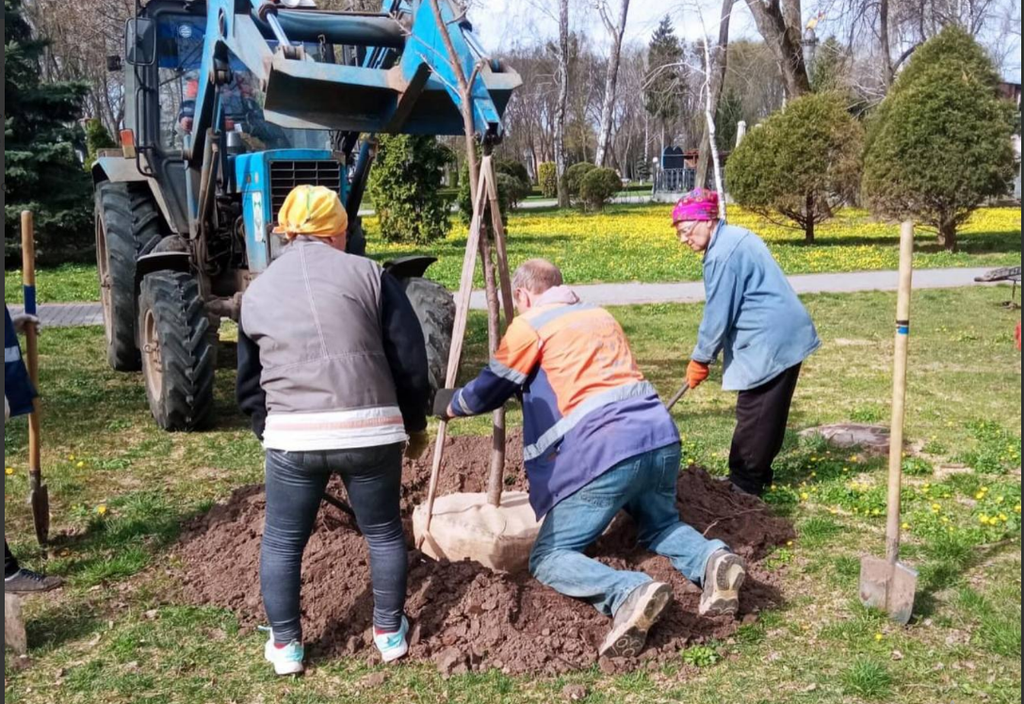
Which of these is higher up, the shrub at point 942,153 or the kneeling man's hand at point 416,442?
the shrub at point 942,153

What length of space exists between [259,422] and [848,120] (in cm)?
1944

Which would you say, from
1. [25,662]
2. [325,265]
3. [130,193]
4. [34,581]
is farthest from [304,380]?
[130,193]

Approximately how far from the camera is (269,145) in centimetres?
715

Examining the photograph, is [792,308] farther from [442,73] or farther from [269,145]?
[269,145]

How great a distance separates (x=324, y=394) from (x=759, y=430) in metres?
2.77

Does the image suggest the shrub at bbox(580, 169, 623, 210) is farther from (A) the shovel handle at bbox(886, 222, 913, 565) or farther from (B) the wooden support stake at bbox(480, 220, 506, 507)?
(A) the shovel handle at bbox(886, 222, 913, 565)

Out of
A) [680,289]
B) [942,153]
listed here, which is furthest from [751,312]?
[942,153]

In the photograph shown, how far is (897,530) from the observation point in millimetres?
3826

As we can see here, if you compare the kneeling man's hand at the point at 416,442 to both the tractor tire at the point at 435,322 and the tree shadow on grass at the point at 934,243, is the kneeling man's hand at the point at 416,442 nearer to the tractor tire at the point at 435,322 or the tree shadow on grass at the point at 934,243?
the tractor tire at the point at 435,322

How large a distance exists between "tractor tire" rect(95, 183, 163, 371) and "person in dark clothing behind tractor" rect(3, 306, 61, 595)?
152 inches

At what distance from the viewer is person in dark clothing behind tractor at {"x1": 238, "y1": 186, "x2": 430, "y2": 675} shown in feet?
10.8

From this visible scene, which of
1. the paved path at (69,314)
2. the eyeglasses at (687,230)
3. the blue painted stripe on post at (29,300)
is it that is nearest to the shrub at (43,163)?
the paved path at (69,314)

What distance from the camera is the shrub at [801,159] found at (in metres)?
20.0

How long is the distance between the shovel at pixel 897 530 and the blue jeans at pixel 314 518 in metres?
1.94
